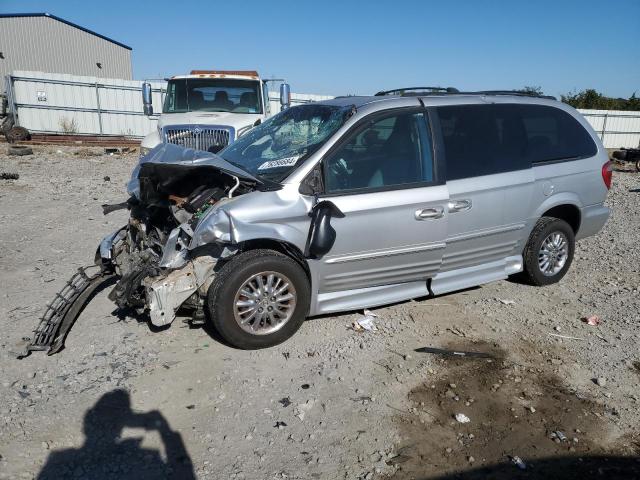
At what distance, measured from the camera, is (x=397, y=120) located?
4.49 metres

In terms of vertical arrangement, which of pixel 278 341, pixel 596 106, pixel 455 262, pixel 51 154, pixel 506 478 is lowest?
pixel 506 478

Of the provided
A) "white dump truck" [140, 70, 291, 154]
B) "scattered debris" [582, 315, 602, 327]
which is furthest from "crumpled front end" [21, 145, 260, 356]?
"white dump truck" [140, 70, 291, 154]

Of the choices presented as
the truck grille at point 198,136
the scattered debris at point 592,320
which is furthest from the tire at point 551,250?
the truck grille at point 198,136

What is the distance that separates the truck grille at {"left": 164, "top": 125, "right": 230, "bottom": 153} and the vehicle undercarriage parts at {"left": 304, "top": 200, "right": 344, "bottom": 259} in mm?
6119

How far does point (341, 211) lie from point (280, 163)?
2.23 ft

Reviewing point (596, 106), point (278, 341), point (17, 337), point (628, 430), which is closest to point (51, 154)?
point (17, 337)

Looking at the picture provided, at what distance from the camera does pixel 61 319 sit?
4.26 meters

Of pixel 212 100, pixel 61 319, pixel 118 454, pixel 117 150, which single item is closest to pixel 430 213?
pixel 118 454

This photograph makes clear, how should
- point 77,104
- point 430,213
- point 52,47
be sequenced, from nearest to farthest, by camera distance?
point 430,213
point 77,104
point 52,47

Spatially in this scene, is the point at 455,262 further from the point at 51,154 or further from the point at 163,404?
the point at 51,154

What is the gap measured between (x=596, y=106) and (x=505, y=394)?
38611 mm

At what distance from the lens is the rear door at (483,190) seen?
15.1 feet

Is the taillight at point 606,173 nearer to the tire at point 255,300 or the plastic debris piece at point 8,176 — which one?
the tire at point 255,300

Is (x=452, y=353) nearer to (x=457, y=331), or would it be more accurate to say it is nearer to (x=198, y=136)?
(x=457, y=331)
